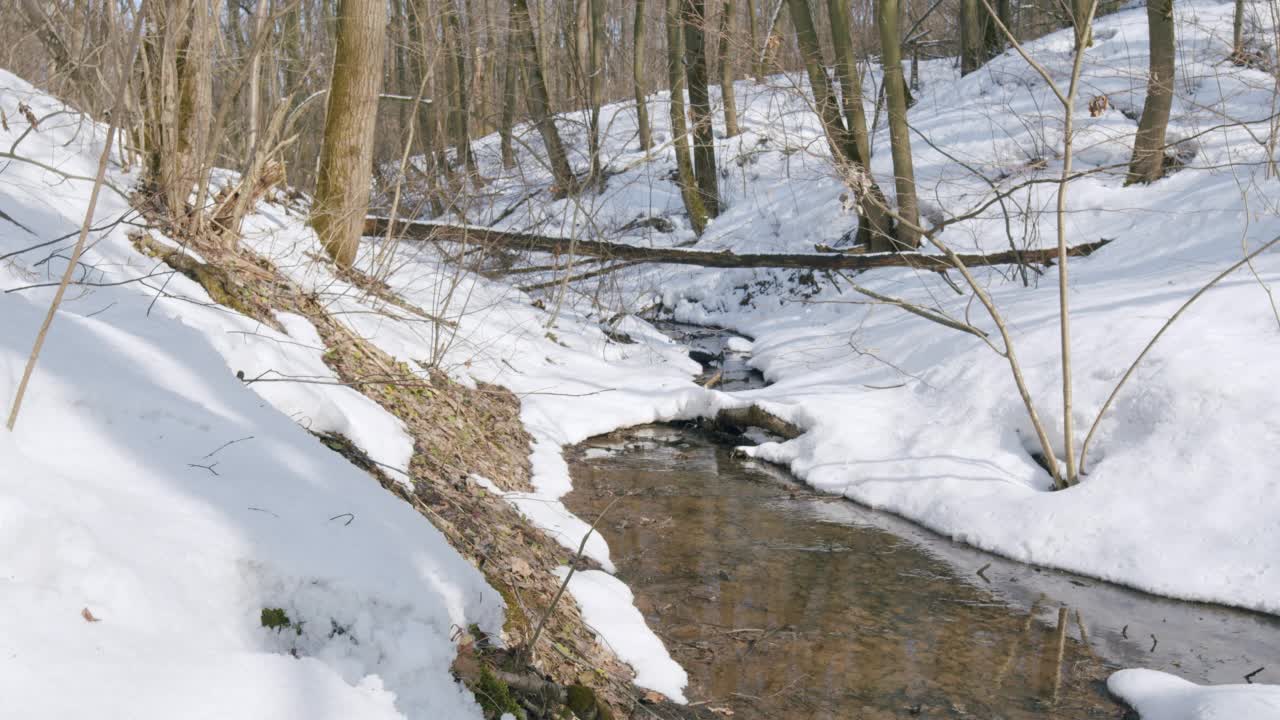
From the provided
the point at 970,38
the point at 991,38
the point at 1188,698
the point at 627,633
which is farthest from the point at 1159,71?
the point at 991,38

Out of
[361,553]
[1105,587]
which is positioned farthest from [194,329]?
[1105,587]

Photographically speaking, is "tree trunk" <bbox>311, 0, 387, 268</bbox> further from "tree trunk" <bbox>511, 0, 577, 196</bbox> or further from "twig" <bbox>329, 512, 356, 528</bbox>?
"tree trunk" <bbox>511, 0, 577, 196</bbox>

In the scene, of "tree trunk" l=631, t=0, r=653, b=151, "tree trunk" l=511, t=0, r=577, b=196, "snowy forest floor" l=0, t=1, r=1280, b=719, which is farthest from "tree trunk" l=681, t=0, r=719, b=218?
"snowy forest floor" l=0, t=1, r=1280, b=719

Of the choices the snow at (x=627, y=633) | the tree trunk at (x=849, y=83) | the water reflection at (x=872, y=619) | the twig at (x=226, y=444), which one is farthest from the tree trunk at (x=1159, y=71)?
the twig at (x=226, y=444)

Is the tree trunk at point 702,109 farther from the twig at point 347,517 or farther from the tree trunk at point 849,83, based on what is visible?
the twig at point 347,517

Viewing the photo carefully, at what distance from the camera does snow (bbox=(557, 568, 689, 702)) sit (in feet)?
11.8

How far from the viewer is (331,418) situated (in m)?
3.77

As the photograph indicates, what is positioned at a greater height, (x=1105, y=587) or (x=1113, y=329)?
(x=1113, y=329)

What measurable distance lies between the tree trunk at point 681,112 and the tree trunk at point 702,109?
0.59ft

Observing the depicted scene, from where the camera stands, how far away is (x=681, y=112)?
13609 mm

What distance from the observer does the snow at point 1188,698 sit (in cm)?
337

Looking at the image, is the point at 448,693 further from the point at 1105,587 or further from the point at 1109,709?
the point at 1105,587

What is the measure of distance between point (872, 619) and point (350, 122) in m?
5.94

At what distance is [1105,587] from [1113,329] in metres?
2.41
